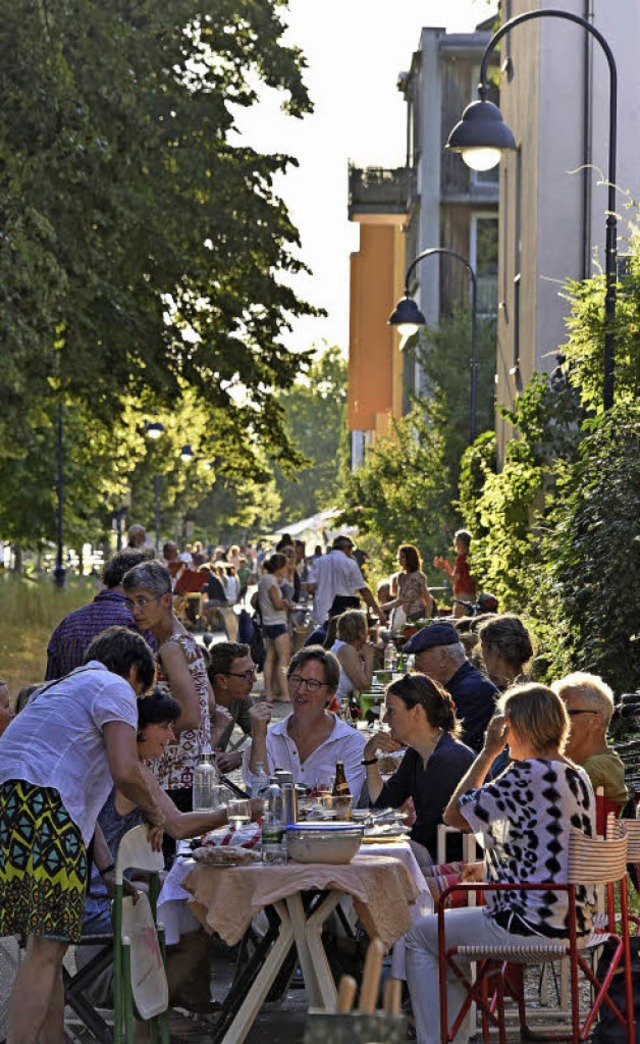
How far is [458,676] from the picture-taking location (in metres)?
11.1

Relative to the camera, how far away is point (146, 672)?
7535 millimetres

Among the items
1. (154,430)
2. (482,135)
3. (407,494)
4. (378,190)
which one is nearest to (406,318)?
(407,494)

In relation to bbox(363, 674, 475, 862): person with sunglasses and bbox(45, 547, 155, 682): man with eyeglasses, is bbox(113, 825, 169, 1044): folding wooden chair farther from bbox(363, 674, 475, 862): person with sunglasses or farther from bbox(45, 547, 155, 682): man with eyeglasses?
bbox(45, 547, 155, 682): man with eyeglasses

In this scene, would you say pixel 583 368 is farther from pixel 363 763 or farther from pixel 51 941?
pixel 51 941

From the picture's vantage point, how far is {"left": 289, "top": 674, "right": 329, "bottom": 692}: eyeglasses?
32.5 ft

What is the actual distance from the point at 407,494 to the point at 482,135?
1942cm

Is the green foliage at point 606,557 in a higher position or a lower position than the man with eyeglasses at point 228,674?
higher

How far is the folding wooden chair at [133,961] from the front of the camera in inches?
275

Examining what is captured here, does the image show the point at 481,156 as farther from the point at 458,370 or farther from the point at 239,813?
the point at 458,370

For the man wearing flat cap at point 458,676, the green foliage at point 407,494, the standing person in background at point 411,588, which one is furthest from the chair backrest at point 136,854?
the green foliage at point 407,494

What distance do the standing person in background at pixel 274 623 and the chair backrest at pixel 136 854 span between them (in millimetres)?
16823

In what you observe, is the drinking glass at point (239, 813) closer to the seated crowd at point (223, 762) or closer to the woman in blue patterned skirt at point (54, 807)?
the seated crowd at point (223, 762)

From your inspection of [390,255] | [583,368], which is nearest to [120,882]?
[583,368]

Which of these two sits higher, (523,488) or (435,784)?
(523,488)
